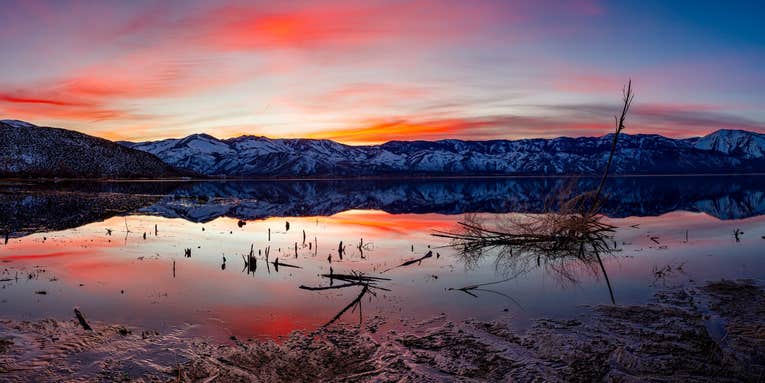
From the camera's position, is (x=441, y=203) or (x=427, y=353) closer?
(x=427, y=353)

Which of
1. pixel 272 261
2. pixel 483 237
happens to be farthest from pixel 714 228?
pixel 272 261

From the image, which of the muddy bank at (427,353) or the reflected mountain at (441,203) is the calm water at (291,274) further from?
the reflected mountain at (441,203)

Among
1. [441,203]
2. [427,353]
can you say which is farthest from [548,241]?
[441,203]

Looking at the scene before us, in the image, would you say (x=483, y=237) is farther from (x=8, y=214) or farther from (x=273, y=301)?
(x=8, y=214)

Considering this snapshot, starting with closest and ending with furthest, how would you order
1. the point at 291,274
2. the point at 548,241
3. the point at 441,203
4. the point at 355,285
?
the point at 355,285
the point at 291,274
the point at 548,241
the point at 441,203

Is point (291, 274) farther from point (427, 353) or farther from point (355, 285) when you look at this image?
point (427, 353)

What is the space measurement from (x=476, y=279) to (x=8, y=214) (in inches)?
1539

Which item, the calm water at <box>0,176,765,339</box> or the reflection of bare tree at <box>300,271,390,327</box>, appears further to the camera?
the reflection of bare tree at <box>300,271,390,327</box>

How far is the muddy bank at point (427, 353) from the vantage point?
862 cm

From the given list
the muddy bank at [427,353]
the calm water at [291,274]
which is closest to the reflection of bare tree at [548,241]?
the calm water at [291,274]

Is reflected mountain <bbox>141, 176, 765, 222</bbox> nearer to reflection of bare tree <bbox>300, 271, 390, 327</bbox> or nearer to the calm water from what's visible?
the calm water

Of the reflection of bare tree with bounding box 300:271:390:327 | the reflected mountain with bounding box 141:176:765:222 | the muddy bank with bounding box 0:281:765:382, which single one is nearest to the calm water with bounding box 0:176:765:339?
the reflection of bare tree with bounding box 300:271:390:327

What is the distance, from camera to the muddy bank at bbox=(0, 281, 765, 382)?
8.62 meters

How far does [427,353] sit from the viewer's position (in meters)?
9.59
